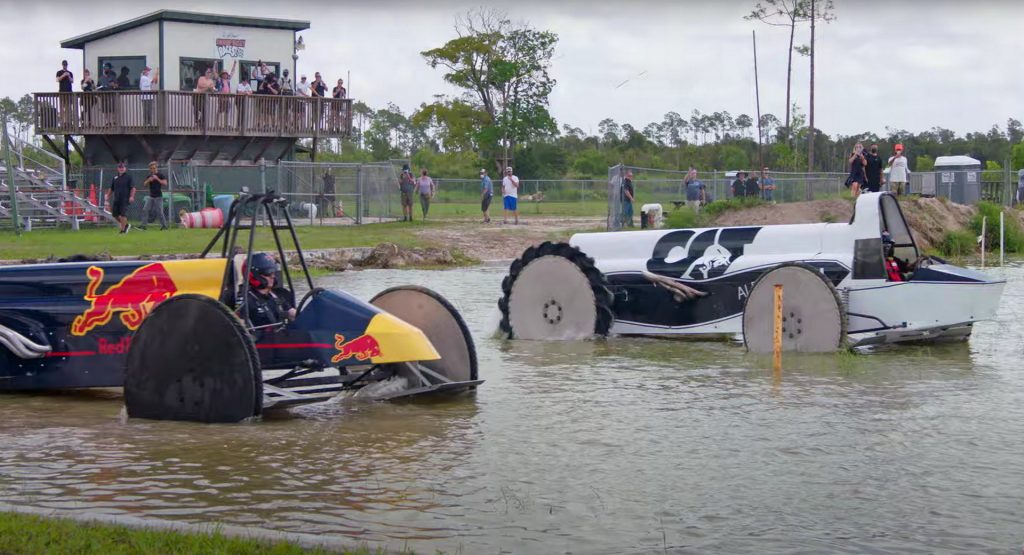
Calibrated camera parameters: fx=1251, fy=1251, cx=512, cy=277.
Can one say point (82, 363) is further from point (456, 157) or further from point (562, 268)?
point (456, 157)

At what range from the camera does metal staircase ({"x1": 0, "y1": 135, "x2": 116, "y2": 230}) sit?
32.1m

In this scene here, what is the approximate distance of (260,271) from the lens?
35.4 feet

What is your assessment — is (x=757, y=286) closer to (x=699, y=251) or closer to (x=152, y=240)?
(x=699, y=251)

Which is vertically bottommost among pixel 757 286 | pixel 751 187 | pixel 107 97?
pixel 757 286

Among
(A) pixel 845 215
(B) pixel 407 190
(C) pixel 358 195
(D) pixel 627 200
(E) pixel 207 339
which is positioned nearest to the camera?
(E) pixel 207 339

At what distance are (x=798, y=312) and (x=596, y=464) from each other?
5716mm

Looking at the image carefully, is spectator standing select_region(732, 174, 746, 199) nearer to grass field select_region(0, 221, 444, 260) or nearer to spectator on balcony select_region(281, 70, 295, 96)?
grass field select_region(0, 221, 444, 260)

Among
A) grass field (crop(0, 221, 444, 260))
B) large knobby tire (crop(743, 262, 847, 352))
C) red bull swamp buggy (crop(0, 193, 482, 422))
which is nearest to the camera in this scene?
red bull swamp buggy (crop(0, 193, 482, 422))

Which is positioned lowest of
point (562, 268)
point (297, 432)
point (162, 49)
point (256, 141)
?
point (297, 432)

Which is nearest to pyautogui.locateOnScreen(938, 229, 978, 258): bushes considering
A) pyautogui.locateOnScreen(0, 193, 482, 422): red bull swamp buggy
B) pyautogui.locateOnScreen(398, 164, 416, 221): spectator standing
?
pyautogui.locateOnScreen(398, 164, 416, 221): spectator standing

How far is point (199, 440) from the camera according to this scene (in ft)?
30.8

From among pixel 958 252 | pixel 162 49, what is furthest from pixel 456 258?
pixel 162 49

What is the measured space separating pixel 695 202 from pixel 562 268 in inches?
830

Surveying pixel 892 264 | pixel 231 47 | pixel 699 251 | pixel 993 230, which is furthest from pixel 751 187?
pixel 892 264
